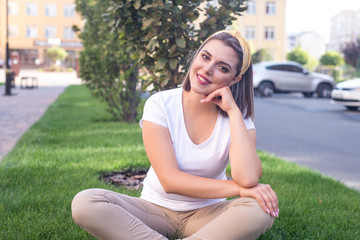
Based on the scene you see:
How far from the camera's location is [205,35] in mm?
4477

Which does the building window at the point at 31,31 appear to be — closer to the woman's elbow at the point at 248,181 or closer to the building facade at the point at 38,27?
the building facade at the point at 38,27

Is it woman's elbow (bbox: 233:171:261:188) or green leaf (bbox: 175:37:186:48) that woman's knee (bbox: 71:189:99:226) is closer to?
woman's elbow (bbox: 233:171:261:188)

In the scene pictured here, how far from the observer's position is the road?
637cm

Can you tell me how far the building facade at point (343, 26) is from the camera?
516 feet

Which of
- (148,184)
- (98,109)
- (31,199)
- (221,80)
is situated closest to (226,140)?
A: (221,80)

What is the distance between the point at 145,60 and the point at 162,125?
225 cm

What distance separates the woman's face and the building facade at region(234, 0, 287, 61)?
5137 centimetres

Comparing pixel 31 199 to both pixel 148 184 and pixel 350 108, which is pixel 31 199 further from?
pixel 350 108

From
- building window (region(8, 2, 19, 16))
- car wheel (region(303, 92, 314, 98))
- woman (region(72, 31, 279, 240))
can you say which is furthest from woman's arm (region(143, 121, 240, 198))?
building window (region(8, 2, 19, 16))

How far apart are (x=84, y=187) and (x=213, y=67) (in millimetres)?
2134

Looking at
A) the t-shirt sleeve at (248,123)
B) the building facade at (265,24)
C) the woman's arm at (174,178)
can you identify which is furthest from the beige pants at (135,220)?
the building facade at (265,24)

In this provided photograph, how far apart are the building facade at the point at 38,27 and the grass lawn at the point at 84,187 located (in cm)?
6049

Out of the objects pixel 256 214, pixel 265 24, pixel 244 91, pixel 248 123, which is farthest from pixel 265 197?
pixel 265 24

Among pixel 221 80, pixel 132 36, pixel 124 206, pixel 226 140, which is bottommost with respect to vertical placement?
pixel 124 206
